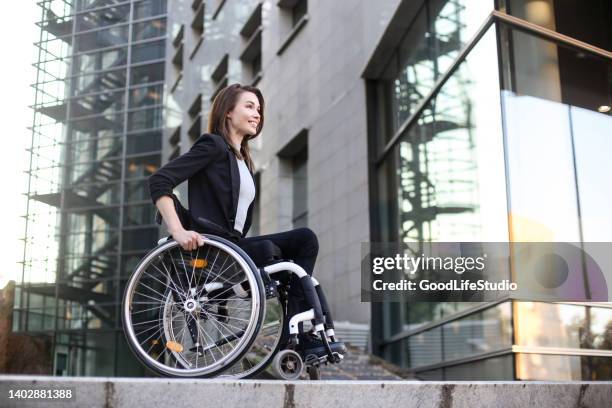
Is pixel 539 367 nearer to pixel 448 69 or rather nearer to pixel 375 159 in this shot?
pixel 448 69

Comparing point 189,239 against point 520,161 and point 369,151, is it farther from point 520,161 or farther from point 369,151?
point 369,151

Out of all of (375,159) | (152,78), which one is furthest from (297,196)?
(152,78)

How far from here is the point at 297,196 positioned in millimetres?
16812

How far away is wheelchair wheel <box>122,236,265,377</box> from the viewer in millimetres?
3775

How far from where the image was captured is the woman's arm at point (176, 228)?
375 centimetres

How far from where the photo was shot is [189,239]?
3748mm

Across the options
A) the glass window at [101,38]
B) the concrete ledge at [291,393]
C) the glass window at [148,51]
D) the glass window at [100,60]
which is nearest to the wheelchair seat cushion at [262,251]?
the concrete ledge at [291,393]

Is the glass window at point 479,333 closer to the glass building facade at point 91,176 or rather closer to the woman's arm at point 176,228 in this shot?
the woman's arm at point 176,228

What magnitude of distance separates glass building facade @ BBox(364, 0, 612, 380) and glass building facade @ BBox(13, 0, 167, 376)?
15485 mm

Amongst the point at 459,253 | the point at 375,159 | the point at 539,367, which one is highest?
the point at 375,159

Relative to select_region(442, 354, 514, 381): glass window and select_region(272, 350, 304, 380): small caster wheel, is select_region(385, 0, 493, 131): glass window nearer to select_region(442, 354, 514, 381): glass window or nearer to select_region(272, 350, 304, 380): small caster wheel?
select_region(442, 354, 514, 381): glass window

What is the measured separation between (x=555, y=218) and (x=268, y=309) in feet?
13.6

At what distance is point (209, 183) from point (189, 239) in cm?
43

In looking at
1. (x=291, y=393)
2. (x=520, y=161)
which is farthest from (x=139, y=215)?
(x=291, y=393)
